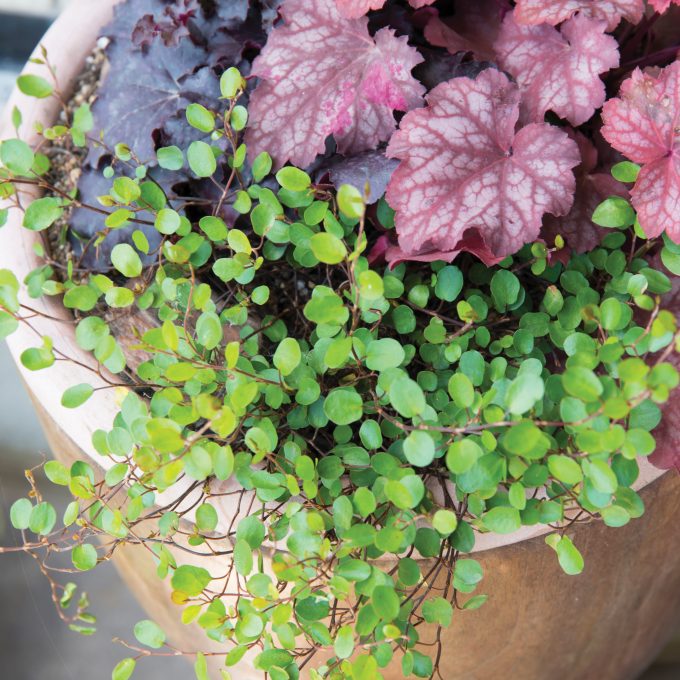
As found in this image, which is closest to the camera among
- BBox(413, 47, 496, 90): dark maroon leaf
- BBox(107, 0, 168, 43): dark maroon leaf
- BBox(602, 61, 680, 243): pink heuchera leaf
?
BBox(602, 61, 680, 243): pink heuchera leaf

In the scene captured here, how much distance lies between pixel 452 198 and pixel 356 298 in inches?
5.8

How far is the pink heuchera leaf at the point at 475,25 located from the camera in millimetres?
773

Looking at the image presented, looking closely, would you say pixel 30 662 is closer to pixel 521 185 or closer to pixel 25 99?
pixel 25 99

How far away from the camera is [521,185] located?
0.68m

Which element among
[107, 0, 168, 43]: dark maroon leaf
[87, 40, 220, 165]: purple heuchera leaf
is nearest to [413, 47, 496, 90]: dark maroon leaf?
[87, 40, 220, 165]: purple heuchera leaf

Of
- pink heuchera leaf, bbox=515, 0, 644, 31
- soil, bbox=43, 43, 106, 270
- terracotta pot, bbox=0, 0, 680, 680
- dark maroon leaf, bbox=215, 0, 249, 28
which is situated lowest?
terracotta pot, bbox=0, 0, 680, 680

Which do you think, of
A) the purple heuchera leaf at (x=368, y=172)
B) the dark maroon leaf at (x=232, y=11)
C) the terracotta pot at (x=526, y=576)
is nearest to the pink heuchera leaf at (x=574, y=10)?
the purple heuchera leaf at (x=368, y=172)

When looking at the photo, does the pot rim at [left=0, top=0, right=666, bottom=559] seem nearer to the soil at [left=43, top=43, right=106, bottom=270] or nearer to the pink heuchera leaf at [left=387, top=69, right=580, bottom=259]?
the soil at [left=43, top=43, right=106, bottom=270]

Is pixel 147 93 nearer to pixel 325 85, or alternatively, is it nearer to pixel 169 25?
pixel 169 25

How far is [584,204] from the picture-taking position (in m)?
0.73

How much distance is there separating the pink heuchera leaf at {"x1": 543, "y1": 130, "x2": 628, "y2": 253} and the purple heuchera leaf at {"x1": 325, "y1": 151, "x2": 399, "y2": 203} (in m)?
0.15

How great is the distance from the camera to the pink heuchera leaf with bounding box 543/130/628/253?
2.35 ft

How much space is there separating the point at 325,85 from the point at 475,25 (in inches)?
7.3

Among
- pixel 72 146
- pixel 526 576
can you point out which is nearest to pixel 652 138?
pixel 526 576
